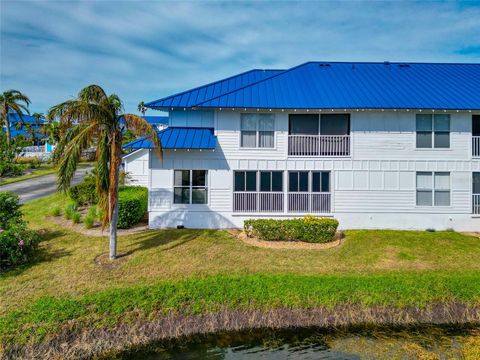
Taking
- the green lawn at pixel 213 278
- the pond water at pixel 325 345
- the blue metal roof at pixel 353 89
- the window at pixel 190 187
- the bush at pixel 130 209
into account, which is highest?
the blue metal roof at pixel 353 89

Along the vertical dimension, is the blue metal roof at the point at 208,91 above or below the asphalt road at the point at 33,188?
above

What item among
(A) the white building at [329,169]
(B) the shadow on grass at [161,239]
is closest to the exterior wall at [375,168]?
(A) the white building at [329,169]

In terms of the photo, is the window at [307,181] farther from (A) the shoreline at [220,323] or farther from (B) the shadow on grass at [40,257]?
(B) the shadow on grass at [40,257]

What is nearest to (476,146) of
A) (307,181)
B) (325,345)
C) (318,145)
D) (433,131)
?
(433,131)

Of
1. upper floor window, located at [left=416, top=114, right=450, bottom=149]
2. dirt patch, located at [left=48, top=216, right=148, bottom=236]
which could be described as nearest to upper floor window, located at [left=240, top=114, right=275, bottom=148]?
dirt patch, located at [left=48, top=216, right=148, bottom=236]

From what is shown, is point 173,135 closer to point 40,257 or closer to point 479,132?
point 40,257

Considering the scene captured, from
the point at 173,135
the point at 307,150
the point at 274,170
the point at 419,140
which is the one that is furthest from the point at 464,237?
the point at 173,135

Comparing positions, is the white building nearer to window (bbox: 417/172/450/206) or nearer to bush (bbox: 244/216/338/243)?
window (bbox: 417/172/450/206)
